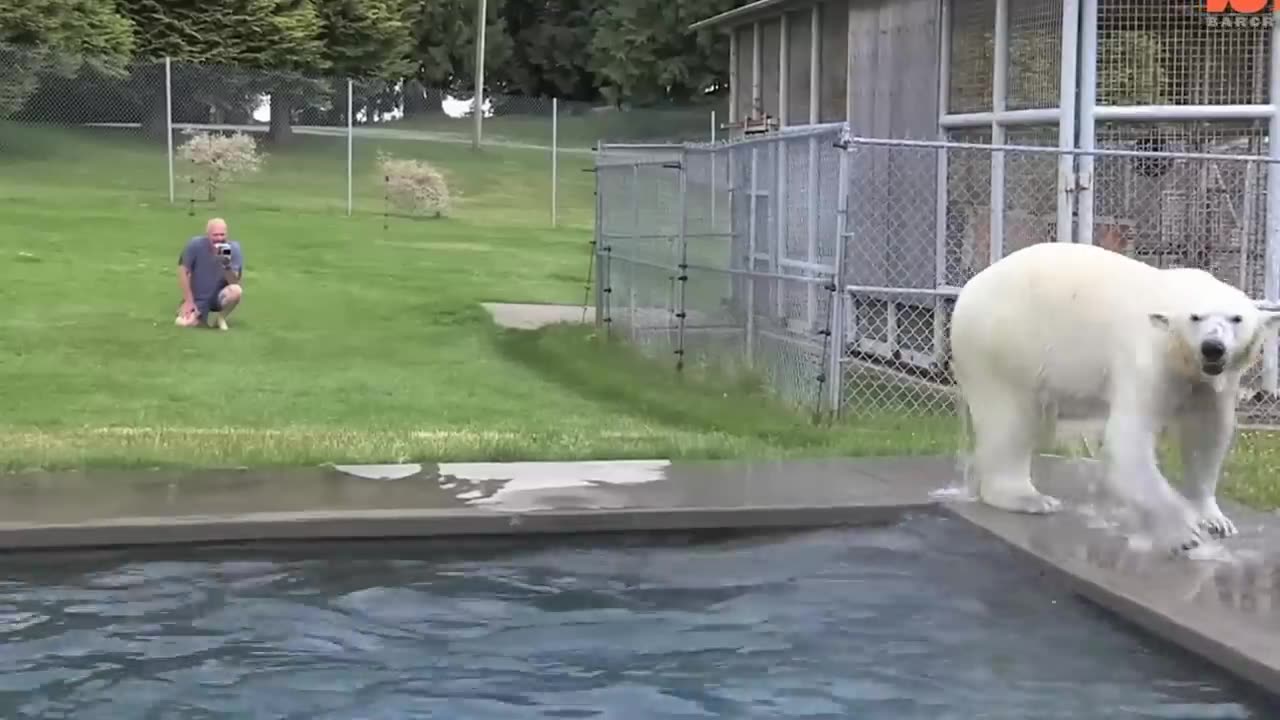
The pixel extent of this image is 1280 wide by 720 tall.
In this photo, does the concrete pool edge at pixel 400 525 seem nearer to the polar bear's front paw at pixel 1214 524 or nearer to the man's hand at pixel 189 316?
the polar bear's front paw at pixel 1214 524

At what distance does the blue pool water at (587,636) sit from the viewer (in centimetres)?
506

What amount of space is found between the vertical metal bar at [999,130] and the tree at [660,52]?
36420 millimetres

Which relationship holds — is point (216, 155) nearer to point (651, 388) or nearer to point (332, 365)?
point (332, 365)

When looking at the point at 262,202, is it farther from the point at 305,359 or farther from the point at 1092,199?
the point at 1092,199

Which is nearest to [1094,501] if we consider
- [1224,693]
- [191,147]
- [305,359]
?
[1224,693]

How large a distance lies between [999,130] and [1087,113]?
39.7 inches

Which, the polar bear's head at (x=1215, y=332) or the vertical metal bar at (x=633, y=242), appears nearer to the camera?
the polar bear's head at (x=1215, y=332)

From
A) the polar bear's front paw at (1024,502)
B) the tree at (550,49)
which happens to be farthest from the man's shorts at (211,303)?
the tree at (550,49)

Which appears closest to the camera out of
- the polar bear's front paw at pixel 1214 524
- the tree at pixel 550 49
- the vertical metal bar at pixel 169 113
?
the polar bear's front paw at pixel 1214 524

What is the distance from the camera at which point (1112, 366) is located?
266 inches

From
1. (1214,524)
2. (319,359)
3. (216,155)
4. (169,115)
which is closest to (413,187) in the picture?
(216,155)

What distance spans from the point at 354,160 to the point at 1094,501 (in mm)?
26562

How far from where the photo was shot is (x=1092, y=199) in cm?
1170

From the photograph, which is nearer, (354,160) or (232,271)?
(232,271)
